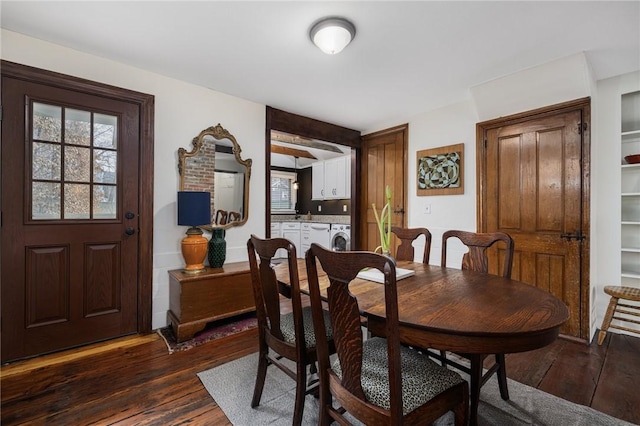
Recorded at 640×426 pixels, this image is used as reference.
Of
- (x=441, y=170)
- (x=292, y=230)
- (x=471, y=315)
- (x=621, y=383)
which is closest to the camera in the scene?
(x=471, y=315)

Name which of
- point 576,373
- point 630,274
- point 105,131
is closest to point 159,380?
point 105,131

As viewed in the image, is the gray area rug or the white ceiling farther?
the white ceiling

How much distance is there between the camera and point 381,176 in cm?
409

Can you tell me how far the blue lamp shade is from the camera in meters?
2.57

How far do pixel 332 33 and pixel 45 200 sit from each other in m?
2.42

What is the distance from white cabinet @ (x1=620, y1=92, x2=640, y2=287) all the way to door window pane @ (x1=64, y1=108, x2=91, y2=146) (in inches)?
178

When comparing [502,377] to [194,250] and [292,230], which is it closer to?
[194,250]

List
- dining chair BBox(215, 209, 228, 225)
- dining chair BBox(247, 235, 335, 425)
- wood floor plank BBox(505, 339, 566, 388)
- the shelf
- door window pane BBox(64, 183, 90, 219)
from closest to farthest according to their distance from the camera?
dining chair BBox(247, 235, 335, 425), wood floor plank BBox(505, 339, 566, 388), door window pane BBox(64, 183, 90, 219), the shelf, dining chair BBox(215, 209, 228, 225)

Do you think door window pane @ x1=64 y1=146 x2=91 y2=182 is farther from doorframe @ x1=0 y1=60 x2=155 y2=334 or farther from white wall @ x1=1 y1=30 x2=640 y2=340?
white wall @ x1=1 y1=30 x2=640 y2=340

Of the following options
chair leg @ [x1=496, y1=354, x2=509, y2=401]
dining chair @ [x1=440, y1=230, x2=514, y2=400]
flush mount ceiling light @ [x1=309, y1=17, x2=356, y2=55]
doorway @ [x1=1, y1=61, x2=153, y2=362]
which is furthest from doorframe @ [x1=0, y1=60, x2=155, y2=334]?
chair leg @ [x1=496, y1=354, x2=509, y2=401]

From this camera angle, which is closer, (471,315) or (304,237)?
(471,315)

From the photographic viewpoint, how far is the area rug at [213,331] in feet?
7.76

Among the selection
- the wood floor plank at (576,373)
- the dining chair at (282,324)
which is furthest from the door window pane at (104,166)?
the wood floor plank at (576,373)

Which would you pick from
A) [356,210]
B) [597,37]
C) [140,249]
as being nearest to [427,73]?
[597,37]
